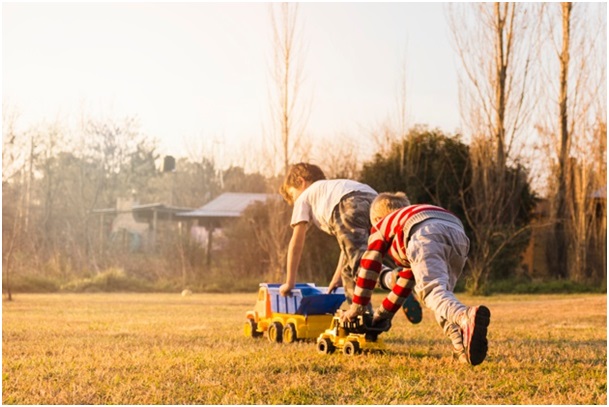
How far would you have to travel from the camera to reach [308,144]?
1708 centimetres

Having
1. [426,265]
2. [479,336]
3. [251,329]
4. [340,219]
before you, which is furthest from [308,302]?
[479,336]

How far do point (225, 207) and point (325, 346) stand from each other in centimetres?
2120

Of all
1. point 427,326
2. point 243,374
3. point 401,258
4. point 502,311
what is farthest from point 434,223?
point 502,311

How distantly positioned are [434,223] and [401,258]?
1.02ft

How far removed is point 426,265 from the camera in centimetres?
455

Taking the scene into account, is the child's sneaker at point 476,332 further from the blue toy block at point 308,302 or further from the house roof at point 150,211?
the house roof at point 150,211

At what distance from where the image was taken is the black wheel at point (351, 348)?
5355mm

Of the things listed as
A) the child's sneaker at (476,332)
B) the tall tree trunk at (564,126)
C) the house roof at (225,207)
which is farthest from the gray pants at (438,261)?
the house roof at (225,207)

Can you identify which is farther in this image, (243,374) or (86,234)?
(86,234)

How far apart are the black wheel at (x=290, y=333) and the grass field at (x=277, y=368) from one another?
0.59ft

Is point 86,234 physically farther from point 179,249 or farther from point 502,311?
point 502,311

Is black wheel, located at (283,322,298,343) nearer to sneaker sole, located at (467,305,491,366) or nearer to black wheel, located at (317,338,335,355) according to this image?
black wheel, located at (317,338,335,355)

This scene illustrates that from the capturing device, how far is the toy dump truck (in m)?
5.28

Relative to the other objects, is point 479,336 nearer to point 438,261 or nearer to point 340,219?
point 438,261
